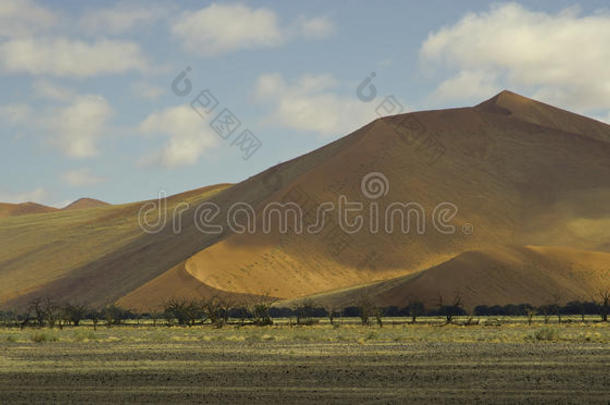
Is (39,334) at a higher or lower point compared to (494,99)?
lower

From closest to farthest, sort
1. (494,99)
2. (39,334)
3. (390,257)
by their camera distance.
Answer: (39,334) < (390,257) < (494,99)

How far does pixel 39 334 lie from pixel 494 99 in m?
98.4

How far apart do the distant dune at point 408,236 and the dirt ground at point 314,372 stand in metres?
40.3

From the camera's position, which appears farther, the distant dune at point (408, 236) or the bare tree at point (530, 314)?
the distant dune at point (408, 236)

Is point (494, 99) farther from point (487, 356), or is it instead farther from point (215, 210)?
point (487, 356)

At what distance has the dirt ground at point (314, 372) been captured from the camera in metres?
14.6

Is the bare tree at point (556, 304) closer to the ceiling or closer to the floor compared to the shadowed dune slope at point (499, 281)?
closer to the floor

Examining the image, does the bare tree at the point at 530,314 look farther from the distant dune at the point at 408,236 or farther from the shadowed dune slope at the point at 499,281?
the distant dune at the point at 408,236

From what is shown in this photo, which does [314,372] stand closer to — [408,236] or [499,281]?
[499,281]

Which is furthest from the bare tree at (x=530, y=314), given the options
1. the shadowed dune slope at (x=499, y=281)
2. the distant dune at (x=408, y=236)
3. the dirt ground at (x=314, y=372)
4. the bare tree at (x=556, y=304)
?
the dirt ground at (x=314, y=372)

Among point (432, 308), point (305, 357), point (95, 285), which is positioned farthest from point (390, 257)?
point (305, 357)

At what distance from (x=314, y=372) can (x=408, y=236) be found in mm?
66324

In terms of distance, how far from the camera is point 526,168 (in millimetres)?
Result: 99188

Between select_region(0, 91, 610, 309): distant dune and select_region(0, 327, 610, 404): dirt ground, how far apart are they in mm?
40295
